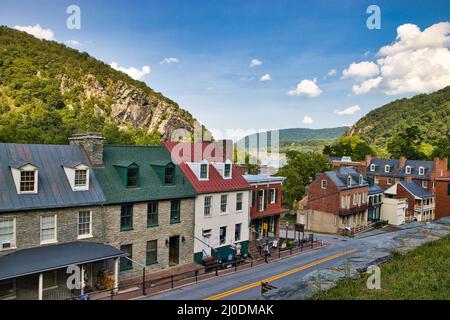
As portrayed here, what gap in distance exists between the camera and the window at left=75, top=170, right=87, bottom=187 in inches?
942

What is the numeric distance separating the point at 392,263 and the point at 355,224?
44.5m

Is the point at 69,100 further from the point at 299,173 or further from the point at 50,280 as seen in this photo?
the point at 50,280

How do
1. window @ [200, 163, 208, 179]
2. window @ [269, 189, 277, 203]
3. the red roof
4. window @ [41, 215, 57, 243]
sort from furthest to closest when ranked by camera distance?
window @ [269, 189, 277, 203], window @ [200, 163, 208, 179], the red roof, window @ [41, 215, 57, 243]

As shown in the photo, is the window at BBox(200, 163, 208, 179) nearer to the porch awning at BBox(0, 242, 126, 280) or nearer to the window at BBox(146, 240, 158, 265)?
the window at BBox(146, 240, 158, 265)

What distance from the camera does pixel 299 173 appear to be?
224 ft

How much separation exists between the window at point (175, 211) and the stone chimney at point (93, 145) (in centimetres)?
607

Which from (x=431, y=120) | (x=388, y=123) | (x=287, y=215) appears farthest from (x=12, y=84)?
(x=388, y=123)

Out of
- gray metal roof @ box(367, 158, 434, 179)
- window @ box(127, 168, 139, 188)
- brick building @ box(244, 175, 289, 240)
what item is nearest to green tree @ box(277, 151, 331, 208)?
gray metal roof @ box(367, 158, 434, 179)

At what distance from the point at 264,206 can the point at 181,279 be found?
1610 centimetres

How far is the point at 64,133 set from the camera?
229 ft

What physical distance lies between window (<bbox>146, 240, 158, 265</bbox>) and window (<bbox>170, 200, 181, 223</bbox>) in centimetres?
217

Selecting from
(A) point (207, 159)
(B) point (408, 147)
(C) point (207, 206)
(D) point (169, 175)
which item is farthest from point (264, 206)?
(B) point (408, 147)

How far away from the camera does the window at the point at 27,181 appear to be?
2150 cm
